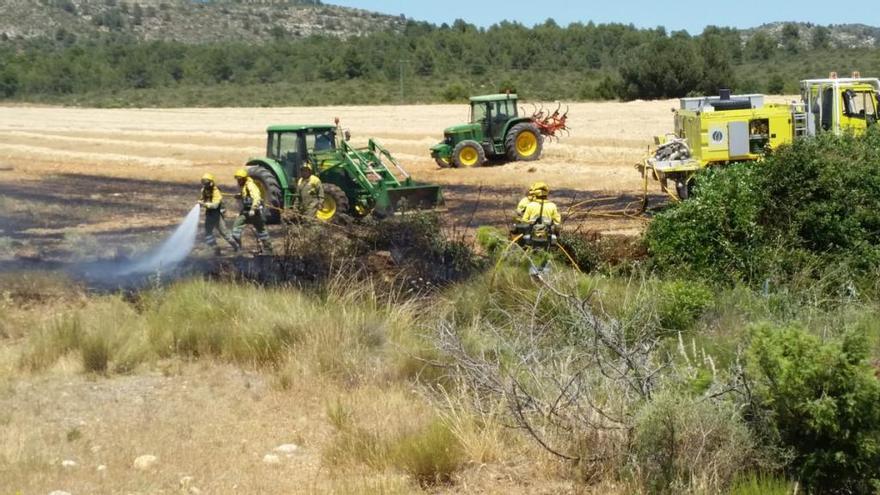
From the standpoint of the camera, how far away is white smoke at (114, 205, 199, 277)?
1543cm

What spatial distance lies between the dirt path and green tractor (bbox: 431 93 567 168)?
1.47ft

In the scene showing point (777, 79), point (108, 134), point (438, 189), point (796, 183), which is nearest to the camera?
point (796, 183)

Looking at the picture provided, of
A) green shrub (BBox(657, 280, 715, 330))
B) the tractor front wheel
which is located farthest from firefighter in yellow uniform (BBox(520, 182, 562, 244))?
the tractor front wheel

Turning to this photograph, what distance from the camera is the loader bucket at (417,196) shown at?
19094 mm

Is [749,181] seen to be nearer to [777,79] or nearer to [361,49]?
[777,79]

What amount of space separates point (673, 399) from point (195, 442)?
12.0 ft

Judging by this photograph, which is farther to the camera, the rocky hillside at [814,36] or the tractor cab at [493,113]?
the rocky hillside at [814,36]

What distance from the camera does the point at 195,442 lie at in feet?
28.8

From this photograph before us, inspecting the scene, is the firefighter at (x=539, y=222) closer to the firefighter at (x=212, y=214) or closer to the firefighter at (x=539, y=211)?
the firefighter at (x=539, y=211)

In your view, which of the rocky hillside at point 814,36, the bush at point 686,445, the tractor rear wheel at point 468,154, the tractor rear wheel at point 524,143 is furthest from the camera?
the rocky hillside at point 814,36

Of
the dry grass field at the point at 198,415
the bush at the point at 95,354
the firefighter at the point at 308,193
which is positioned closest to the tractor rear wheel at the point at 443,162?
the dry grass field at the point at 198,415

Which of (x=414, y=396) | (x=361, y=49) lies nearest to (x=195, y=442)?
(x=414, y=396)

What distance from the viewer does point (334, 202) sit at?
18.9 meters

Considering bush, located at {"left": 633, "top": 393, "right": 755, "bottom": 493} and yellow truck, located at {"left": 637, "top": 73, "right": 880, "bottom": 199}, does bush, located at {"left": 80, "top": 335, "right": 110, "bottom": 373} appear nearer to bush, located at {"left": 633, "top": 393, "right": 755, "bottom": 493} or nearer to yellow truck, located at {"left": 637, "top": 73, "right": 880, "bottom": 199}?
bush, located at {"left": 633, "top": 393, "right": 755, "bottom": 493}
